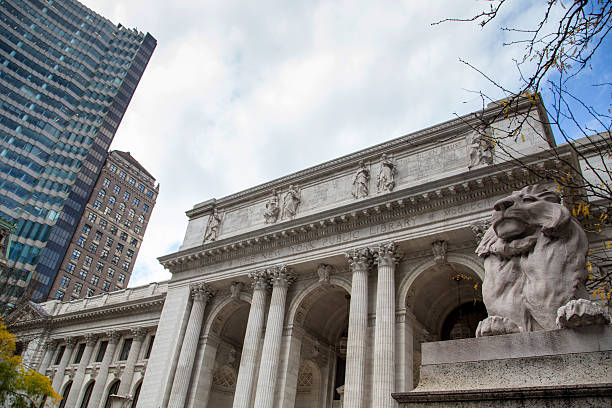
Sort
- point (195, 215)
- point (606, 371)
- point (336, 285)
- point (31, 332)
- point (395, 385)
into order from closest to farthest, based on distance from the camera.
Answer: point (606, 371) < point (395, 385) < point (336, 285) < point (195, 215) < point (31, 332)

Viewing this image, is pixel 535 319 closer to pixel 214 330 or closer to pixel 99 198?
pixel 214 330

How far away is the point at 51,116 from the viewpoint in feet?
263

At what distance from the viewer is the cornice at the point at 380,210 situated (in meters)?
20.8

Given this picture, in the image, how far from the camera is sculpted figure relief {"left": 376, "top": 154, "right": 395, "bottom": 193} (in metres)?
25.5

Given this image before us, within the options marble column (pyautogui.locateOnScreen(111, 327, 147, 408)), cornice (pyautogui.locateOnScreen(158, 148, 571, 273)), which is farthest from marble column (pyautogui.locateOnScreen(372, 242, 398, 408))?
marble column (pyautogui.locateOnScreen(111, 327, 147, 408))

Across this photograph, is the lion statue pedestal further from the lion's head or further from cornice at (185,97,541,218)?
cornice at (185,97,541,218)

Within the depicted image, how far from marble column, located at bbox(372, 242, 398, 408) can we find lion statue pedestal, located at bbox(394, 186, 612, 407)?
14116 mm

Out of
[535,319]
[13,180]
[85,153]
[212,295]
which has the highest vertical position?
[85,153]

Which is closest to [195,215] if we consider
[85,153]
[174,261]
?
[174,261]

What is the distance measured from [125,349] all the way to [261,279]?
1921 centimetres

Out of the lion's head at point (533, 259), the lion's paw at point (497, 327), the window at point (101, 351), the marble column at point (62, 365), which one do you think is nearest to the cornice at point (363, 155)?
the lion's head at point (533, 259)

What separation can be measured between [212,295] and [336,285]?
913 cm

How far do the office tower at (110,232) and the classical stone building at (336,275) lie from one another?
4450cm

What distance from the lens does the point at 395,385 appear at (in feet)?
66.9
